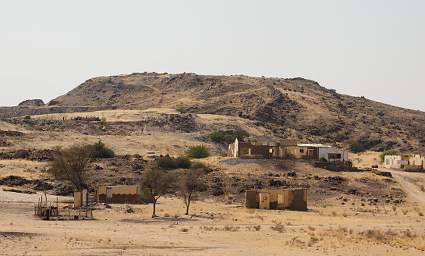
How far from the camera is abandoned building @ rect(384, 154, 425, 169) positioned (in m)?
91.7

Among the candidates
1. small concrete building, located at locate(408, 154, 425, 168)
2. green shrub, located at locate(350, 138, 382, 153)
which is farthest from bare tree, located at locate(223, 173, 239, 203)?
green shrub, located at locate(350, 138, 382, 153)

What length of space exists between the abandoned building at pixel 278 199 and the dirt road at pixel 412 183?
14.6 m

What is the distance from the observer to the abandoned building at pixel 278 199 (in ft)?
197

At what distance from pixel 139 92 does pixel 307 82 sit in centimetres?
4850

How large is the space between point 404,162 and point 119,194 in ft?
158

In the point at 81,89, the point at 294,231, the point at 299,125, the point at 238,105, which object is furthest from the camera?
the point at 81,89

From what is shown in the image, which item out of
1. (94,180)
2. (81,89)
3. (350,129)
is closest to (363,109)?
(350,129)

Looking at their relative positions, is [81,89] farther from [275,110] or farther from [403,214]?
[403,214]

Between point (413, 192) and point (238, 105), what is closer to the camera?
point (413, 192)

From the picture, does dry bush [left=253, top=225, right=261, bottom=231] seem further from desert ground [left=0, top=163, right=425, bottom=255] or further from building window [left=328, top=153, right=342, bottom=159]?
building window [left=328, top=153, right=342, bottom=159]

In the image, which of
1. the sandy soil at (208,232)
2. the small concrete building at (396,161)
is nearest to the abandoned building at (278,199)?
the sandy soil at (208,232)

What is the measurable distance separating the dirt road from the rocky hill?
35.8m

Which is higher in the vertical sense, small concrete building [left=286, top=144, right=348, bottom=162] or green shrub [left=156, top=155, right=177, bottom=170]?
small concrete building [left=286, top=144, right=348, bottom=162]

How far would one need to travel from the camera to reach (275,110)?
147 meters
